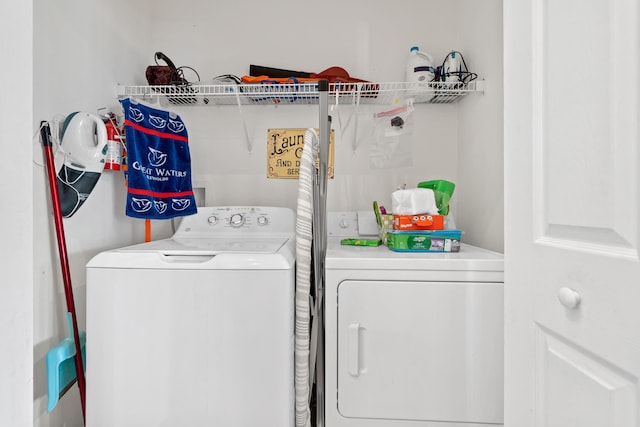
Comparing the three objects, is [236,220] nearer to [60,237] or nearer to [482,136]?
[60,237]

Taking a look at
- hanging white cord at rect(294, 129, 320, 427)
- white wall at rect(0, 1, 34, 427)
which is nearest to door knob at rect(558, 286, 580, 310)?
hanging white cord at rect(294, 129, 320, 427)

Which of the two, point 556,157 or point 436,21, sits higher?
point 436,21

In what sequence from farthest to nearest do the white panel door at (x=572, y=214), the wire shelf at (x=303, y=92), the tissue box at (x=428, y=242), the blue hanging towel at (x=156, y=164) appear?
the wire shelf at (x=303, y=92) → the blue hanging towel at (x=156, y=164) → the tissue box at (x=428, y=242) → the white panel door at (x=572, y=214)

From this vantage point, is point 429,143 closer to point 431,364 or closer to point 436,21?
point 436,21

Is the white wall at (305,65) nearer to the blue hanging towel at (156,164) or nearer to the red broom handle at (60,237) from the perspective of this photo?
the blue hanging towel at (156,164)

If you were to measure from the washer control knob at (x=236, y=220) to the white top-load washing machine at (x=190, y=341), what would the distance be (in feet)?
1.96

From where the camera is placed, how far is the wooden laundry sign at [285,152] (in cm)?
198

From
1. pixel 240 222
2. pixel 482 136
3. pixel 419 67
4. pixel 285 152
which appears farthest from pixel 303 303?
pixel 419 67

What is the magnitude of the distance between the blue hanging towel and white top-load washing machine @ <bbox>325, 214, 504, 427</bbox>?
36.2 inches

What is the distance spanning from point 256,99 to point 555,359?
1752 mm

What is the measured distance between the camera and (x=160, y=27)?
2.02m

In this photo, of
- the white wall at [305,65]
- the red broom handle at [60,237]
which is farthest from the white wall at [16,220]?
the white wall at [305,65]

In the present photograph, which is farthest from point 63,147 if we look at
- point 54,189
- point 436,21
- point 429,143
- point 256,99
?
point 436,21

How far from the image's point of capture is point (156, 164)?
158 cm
